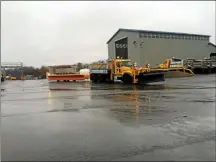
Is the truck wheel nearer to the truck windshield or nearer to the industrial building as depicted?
the truck windshield

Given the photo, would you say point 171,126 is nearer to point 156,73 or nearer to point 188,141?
point 188,141

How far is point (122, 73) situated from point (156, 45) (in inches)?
1167

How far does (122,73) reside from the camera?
86.1 feet

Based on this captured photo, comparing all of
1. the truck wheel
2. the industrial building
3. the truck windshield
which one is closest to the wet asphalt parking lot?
the truck wheel

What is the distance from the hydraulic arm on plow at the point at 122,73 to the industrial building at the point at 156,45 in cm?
2292

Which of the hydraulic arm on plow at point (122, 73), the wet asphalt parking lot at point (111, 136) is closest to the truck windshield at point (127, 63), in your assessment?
the hydraulic arm on plow at point (122, 73)

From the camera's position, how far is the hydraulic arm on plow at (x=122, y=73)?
2459 cm

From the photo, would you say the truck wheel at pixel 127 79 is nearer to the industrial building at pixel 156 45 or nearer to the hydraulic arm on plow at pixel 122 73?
the hydraulic arm on plow at pixel 122 73

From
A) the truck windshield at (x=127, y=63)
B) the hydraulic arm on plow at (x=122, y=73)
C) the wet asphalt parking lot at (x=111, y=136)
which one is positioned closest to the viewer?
the wet asphalt parking lot at (x=111, y=136)

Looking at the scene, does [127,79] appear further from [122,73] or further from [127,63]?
[127,63]

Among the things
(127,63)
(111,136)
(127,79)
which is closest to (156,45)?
(127,63)

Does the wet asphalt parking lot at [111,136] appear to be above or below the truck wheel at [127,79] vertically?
below

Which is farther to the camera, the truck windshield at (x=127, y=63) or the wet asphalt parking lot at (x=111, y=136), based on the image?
the truck windshield at (x=127, y=63)

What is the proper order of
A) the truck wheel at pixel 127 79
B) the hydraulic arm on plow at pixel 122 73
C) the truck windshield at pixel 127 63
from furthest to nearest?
the truck windshield at pixel 127 63 < the truck wheel at pixel 127 79 < the hydraulic arm on plow at pixel 122 73
